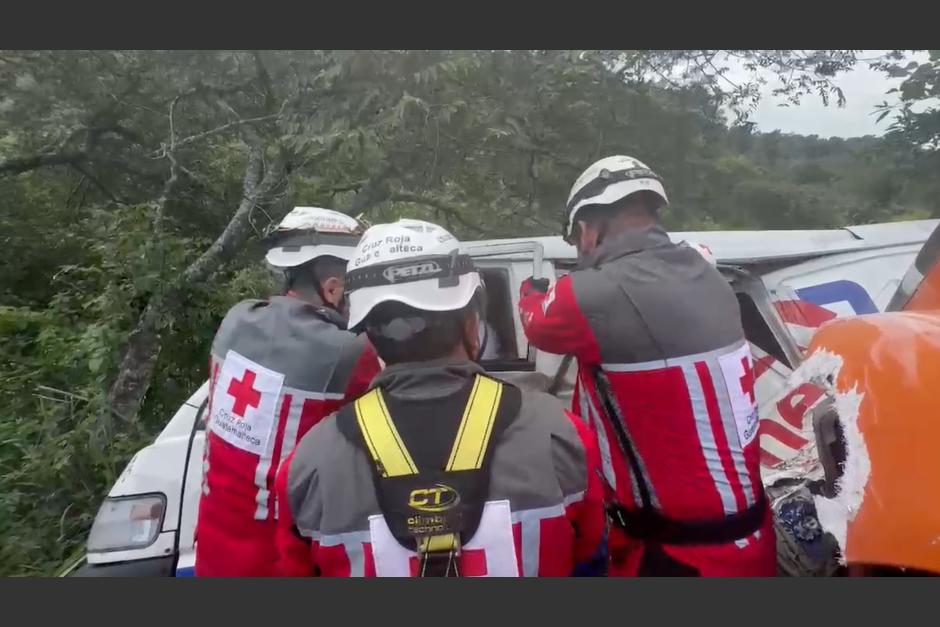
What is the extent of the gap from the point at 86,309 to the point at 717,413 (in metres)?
1.96

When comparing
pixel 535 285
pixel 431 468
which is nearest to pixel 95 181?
pixel 535 285

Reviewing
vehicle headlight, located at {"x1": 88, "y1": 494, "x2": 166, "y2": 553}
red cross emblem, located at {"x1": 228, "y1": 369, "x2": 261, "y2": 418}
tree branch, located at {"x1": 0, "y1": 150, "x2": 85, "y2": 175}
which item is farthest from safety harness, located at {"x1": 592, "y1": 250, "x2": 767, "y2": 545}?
tree branch, located at {"x1": 0, "y1": 150, "x2": 85, "y2": 175}

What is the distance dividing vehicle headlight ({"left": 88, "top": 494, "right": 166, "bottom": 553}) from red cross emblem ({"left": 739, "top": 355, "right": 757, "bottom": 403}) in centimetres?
175

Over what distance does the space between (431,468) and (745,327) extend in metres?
1.26

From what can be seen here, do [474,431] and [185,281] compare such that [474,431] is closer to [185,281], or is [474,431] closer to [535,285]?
[535,285]

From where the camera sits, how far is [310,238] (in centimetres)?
192

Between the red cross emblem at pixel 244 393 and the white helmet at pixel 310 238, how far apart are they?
1.12 ft

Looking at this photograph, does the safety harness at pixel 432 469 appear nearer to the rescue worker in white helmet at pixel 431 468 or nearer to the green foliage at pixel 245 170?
the rescue worker in white helmet at pixel 431 468

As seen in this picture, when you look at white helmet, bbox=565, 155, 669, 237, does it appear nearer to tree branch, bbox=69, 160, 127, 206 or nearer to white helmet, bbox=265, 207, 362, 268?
white helmet, bbox=265, 207, 362, 268

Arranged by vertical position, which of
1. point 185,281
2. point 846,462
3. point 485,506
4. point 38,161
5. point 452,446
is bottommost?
point 846,462

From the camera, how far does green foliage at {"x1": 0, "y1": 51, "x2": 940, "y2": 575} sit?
6.41ft

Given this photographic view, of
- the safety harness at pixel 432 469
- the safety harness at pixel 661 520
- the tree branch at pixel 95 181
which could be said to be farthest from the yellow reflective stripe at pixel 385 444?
the tree branch at pixel 95 181

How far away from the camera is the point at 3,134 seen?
215 cm

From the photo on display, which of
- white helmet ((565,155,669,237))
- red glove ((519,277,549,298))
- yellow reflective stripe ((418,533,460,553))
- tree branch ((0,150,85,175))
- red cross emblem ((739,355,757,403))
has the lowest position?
yellow reflective stripe ((418,533,460,553))
